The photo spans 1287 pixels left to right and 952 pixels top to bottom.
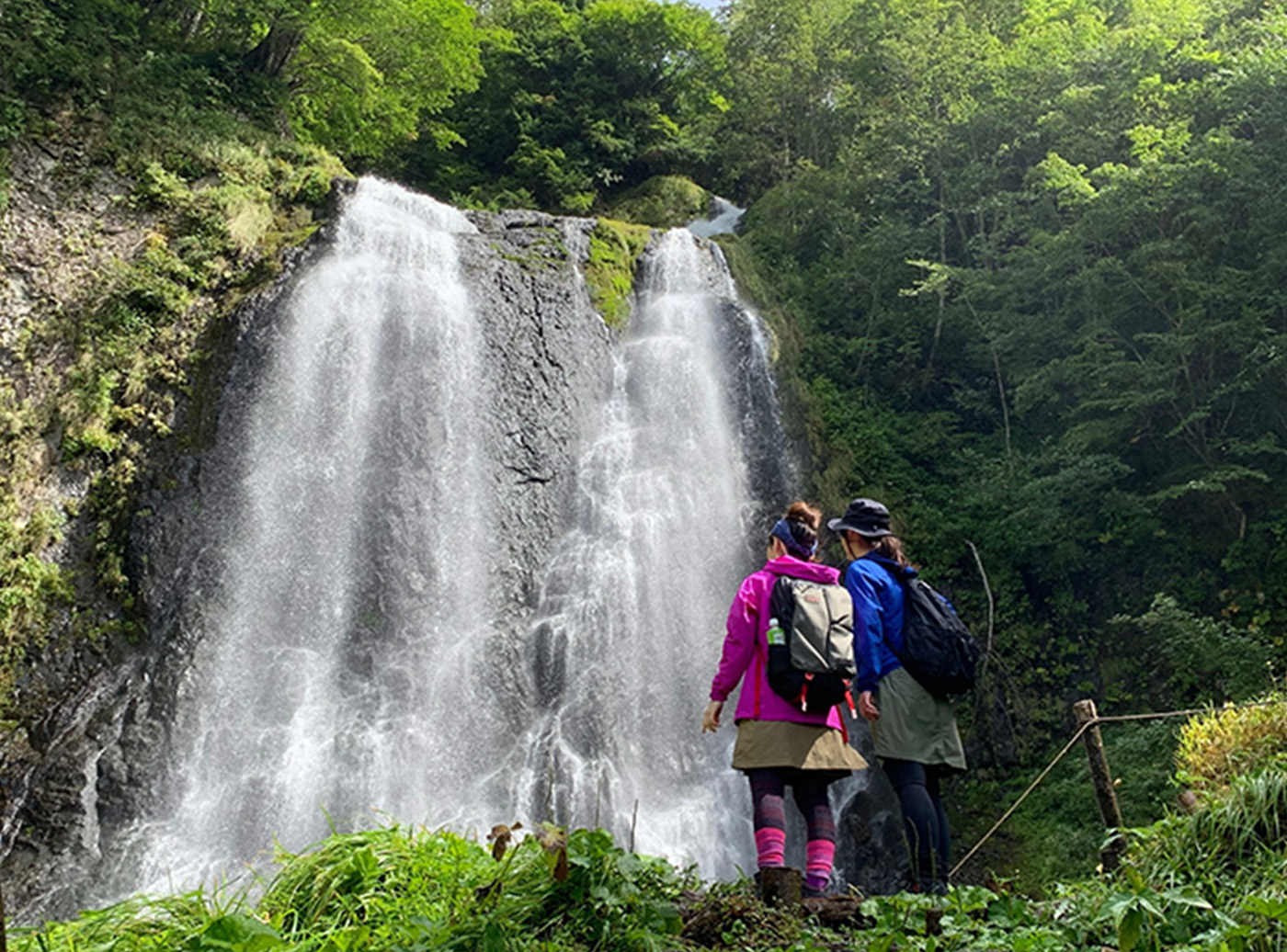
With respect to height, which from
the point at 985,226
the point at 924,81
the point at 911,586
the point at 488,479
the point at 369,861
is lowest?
the point at 369,861

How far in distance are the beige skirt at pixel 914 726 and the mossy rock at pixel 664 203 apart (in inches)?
672

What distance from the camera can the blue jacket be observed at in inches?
157

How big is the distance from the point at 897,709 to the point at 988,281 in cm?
Answer: 1009

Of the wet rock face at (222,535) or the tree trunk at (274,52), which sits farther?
the tree trunk at (274,52)

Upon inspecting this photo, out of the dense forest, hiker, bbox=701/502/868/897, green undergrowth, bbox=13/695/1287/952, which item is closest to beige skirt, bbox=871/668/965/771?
hiker, bbox=701/502/868/897

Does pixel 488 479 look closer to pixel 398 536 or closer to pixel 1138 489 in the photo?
pixel 398 536

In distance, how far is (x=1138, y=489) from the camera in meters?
11.0

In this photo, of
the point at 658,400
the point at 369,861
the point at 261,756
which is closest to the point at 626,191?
the point at 658,400

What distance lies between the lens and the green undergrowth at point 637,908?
228cm

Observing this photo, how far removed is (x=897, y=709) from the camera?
3912 mm

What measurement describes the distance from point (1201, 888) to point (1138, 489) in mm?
9204

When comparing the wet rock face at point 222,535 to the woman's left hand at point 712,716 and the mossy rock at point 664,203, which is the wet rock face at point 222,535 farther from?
the mossy rock at point 664,203

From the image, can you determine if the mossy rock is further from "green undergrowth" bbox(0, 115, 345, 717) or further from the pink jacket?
the pink jacket

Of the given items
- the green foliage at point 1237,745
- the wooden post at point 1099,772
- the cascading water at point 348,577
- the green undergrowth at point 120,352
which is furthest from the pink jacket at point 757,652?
the green undergrowth at point 120,352
